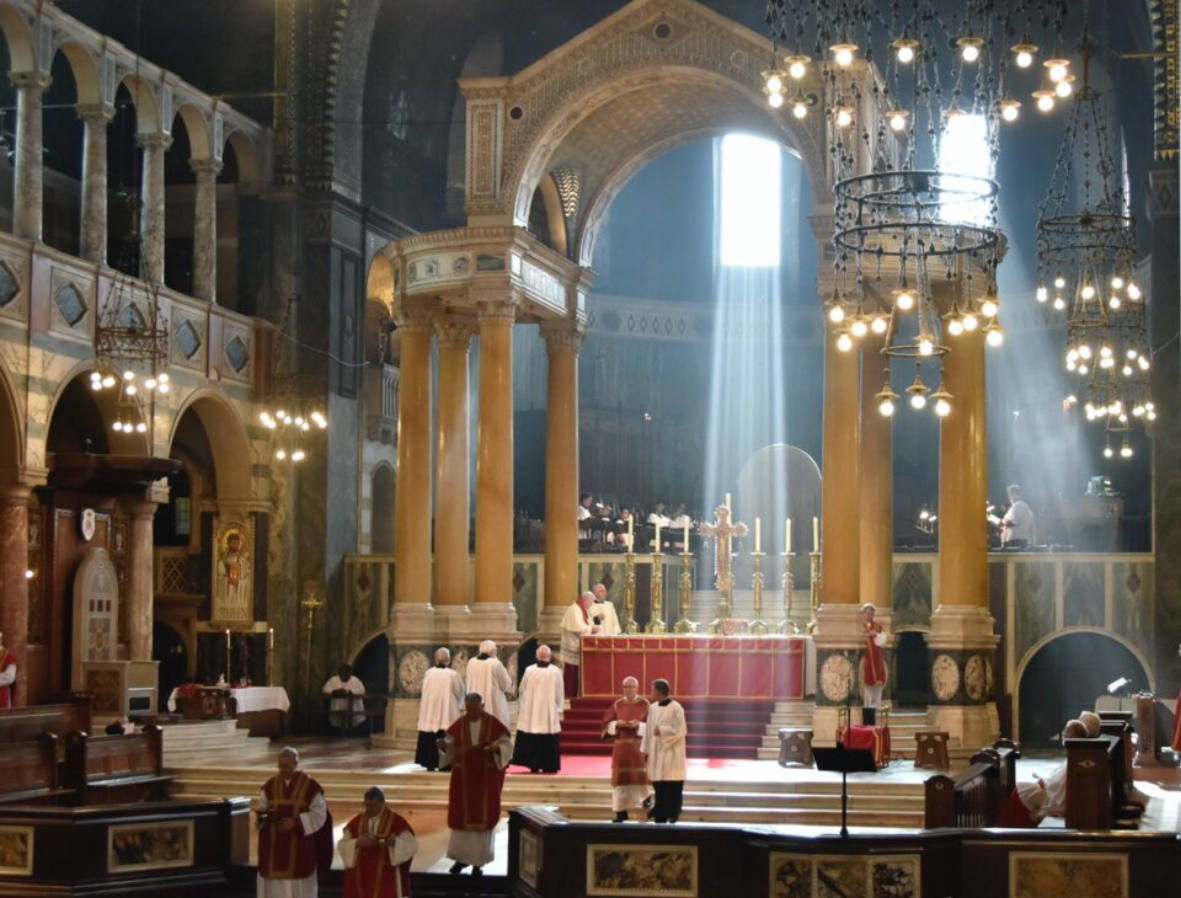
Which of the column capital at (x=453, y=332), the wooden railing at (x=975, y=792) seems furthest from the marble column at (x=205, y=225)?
the wooden railing at (x=975, y=792)

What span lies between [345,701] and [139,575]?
369 centimetres

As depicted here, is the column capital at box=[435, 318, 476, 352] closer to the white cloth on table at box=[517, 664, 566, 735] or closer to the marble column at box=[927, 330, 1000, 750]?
the white cloth on table at box=[517, 664, 566, 735]

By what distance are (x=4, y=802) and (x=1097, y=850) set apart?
1014 cm

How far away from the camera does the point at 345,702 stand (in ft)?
89.6

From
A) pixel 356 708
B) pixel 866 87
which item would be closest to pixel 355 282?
pixel 356 708

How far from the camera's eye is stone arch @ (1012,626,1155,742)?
2538 centimetres

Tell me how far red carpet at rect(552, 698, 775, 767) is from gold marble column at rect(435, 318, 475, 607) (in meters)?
2.28

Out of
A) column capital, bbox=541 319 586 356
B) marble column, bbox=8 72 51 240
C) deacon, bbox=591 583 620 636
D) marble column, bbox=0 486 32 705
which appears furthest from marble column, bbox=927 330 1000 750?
marble column, bbox=8 72 51 240

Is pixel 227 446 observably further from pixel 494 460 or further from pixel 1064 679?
pixel 1064 679

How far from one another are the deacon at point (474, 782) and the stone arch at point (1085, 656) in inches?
478

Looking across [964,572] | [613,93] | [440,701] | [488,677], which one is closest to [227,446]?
[440,701]

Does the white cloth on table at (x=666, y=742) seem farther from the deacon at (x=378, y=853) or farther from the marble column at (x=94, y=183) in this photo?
the marble column at (x=94, y=183)

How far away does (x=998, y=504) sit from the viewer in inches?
1230

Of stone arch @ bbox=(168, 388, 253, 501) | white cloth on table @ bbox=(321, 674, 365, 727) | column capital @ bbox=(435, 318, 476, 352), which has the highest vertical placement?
column capital @ bbox=(435, 318, 476, 352)
